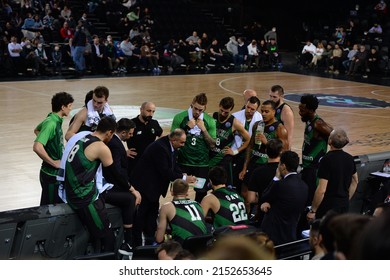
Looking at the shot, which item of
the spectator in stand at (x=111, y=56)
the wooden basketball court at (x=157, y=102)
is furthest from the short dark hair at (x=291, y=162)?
the spectator in stand at (x=111, y=56)

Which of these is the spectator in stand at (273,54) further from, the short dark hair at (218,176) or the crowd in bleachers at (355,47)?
the short dark hair at (218,176)

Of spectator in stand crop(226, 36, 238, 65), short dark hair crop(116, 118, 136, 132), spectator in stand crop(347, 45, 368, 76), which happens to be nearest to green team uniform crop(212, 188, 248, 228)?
short dark hair crop(116, 118, 136, 132)

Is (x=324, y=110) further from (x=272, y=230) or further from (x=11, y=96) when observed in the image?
(x=272, y=230)

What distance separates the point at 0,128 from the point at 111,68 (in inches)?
441

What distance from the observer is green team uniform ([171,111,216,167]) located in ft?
28.1

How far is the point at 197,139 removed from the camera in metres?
8.55

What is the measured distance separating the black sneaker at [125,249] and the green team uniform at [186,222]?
678 millimetres

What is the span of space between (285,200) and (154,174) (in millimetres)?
1741

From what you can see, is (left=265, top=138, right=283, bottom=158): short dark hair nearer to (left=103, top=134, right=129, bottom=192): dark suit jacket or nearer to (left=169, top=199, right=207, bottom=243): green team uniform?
(left=169, top=199, right=207, bottom=243): green team uniform

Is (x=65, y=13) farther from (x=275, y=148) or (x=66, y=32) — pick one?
(x=275, y=148)

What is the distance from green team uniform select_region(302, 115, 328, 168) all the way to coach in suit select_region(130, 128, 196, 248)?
1601 mm

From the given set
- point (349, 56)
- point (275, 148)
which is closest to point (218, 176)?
point (275, 148)

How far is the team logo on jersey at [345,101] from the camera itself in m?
19.9
